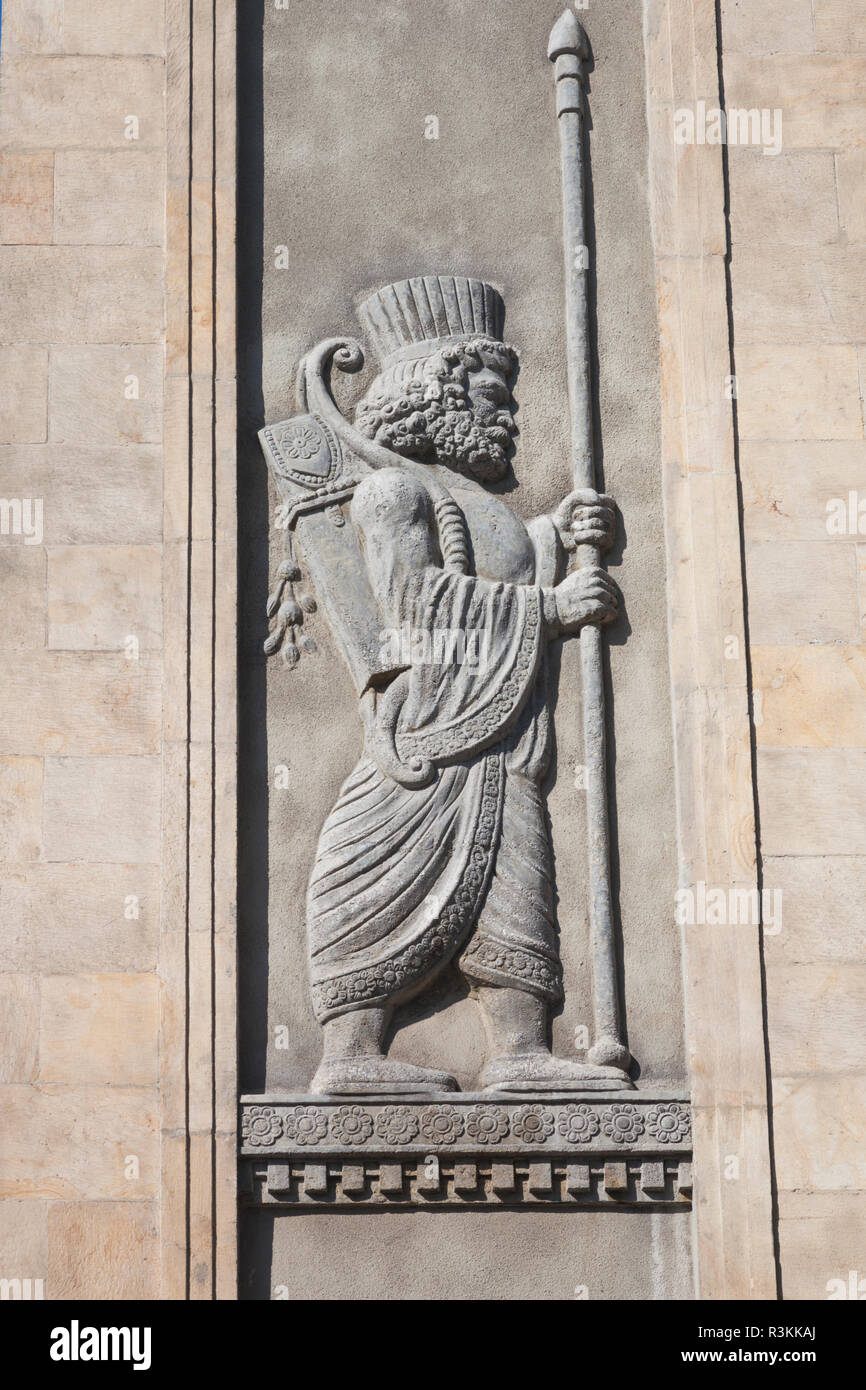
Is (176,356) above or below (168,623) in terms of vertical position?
above

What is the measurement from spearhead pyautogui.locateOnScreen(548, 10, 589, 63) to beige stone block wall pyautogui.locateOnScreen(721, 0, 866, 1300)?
2.60 feet

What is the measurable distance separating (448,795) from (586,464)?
193cm

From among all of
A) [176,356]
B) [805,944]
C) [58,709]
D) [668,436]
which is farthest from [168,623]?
[805,944]

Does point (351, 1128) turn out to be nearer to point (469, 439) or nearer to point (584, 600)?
point (584, 600)

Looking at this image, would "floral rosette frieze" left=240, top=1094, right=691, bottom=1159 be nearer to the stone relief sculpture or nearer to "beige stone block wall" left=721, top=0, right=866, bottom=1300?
the stone relief sculpture

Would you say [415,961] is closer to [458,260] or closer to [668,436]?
[668,436]

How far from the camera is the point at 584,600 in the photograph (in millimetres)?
10398

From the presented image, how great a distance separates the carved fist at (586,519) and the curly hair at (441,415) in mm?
417

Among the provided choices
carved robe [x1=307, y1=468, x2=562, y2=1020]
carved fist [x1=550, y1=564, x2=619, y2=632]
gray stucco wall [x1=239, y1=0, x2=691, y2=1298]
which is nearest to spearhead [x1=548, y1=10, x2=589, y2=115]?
gray stucco wall [x1=239, y1=0, x2=691, y2=1298]

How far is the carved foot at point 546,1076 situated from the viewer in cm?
973

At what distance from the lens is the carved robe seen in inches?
390

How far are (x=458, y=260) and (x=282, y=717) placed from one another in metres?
2.75

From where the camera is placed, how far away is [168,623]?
10227mm

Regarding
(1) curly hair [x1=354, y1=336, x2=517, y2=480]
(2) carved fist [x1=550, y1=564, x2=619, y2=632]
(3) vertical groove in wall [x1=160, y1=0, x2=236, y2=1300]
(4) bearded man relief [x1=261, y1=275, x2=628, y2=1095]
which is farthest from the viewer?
(1) curly hair [x1=354, y1=336, x2=517, y2=480]
